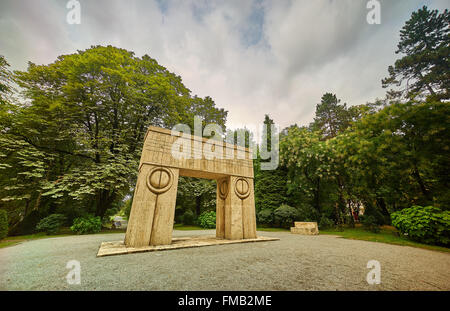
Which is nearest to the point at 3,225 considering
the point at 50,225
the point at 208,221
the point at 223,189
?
the point at 50,225

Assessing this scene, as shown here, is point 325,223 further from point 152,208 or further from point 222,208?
point 152,208

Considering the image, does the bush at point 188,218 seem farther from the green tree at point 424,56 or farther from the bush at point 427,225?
the green tree at point 424,56

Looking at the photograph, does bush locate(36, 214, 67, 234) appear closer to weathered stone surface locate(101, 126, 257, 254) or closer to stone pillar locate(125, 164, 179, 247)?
weathered stone surface locate(101, 126, 257, 254)

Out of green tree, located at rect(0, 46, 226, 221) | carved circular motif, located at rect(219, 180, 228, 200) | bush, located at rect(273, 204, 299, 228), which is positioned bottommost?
bush, located at rect(273, 204, 299, 228)

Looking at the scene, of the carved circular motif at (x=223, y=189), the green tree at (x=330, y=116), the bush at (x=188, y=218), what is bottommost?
the bush at (x=188, y=218)

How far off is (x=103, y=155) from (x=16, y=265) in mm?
11425

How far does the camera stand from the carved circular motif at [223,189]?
8.06 metres

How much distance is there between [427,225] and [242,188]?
27.4 ft

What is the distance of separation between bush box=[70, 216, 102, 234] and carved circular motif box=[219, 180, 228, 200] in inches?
396

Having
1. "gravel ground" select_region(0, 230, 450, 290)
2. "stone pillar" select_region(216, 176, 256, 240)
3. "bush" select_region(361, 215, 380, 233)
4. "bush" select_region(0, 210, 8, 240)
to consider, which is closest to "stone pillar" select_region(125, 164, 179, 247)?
"gravel ground" select_region(0, 230, 450, 290)

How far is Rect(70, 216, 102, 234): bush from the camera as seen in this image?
35.6ft

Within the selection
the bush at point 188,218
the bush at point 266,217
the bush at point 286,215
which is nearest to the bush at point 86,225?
the bush at point 188,218

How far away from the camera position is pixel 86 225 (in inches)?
433

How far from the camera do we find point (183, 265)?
3.77 meters
